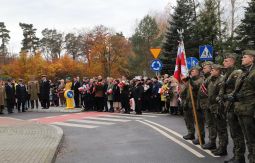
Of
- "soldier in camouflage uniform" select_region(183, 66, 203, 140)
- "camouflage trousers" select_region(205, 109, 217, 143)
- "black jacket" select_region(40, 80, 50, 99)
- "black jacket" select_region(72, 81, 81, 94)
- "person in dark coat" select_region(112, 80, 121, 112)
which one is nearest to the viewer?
"camouflage trousers" select_region(205, 109, 217, 143)

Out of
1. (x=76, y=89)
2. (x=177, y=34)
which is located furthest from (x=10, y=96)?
(x=177, y=34)

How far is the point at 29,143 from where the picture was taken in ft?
37.9

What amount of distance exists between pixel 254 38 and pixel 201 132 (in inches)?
727

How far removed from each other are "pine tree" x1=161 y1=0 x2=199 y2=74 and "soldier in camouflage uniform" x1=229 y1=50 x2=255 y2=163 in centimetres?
2847

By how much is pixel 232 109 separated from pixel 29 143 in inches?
227

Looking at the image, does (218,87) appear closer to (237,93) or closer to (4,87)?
(237,93)

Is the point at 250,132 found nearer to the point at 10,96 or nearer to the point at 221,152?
the point at 221,152

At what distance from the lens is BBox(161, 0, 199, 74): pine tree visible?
36406 millimetres

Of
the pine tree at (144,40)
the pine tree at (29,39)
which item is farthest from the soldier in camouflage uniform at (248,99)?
the pine tree at (29,39)

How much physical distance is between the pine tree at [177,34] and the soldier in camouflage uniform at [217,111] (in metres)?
26.6

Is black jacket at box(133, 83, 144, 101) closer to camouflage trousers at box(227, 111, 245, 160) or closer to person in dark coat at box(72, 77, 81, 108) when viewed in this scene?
person in dark coat at box(72, 77, 81, 108)

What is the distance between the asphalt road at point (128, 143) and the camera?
9359 mm

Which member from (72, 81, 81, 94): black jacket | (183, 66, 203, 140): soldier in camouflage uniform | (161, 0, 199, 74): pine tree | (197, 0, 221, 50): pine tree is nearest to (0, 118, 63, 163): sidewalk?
(183, 66, 203, 140): soldier in camouflage uniform

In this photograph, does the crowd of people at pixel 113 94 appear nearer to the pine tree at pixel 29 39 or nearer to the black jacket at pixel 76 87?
the black jacket at pixel 76 87
